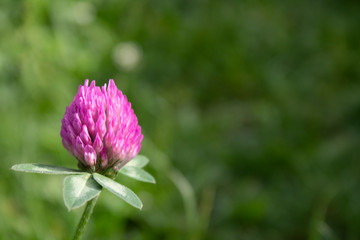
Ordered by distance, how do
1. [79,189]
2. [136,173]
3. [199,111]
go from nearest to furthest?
[79,189] → [136,173] → [199,111]

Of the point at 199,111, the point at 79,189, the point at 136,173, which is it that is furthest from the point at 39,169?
the point at 199,111

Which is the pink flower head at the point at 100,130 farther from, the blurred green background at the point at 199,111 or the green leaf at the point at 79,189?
the blurred green background at the point at 199,111

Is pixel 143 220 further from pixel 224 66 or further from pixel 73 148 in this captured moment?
pixel 224 66

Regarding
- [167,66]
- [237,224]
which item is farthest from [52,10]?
[237,224]

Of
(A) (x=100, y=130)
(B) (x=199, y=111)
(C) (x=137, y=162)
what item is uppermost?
(A) (x=100, y=130)

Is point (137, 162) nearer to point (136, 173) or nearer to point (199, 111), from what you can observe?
point (136, 173)

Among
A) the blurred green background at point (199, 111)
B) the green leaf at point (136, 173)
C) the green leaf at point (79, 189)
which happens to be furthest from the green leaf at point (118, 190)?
the blurred green background at point (199, 111)
